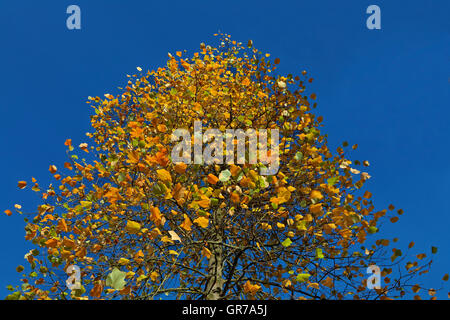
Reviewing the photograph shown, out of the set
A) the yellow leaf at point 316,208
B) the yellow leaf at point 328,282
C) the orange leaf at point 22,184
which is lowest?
the yellow leaf at point 328,282

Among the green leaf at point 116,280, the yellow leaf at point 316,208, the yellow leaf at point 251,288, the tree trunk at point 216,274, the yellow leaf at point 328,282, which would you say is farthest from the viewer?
the tree trunk at point 216,274

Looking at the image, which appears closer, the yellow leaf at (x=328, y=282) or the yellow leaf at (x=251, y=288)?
the yellow leaf at (x=328, y=282)

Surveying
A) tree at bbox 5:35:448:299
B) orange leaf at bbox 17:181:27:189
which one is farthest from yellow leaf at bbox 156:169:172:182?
orange leaf at bbox 17:181:27:189

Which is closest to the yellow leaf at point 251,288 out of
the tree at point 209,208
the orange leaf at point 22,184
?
the tree at point 209,208

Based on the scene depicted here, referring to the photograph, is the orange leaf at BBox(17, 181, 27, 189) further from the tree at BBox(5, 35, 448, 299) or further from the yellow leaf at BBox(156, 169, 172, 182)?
the yellow leaf at BBox(156, 169, 172, 182)

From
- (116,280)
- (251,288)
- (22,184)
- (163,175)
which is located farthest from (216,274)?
(22,184)

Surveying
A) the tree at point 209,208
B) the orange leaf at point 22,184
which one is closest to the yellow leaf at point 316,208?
the tree at point 209,208

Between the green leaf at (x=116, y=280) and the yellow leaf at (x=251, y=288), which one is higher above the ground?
the green leaf at (x=116, y=280)

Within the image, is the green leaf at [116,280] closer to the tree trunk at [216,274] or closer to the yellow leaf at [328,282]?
the tree trunk at [216,274]

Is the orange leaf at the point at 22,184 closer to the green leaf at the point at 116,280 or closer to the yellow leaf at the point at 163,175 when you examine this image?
the green leaf at the point at 116,280

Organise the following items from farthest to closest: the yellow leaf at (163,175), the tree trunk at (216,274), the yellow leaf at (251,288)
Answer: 1. the tree trunk at (216,274)
2. the yellow leaf at (251,288)
3. the yellow leaf at (163,175)

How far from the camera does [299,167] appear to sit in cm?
617

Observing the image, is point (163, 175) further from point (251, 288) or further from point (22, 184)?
point (22, 184)
